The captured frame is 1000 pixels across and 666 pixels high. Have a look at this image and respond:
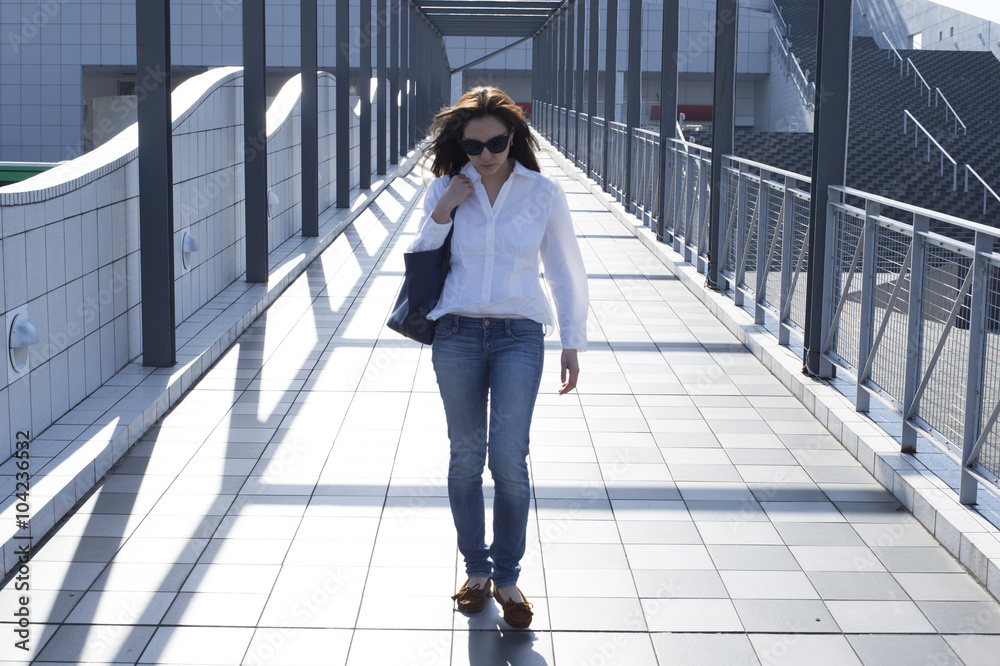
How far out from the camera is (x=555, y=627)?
2.98m

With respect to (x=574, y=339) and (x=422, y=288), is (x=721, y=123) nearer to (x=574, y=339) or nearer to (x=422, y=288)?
(x=574, y=339)

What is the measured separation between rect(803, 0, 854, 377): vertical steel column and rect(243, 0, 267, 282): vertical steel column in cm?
388

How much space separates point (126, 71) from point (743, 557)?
128 feet

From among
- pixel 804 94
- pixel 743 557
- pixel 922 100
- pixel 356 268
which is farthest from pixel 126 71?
pixel 743 557

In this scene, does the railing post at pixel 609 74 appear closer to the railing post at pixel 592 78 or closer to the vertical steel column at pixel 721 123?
the railing post at pixel 592 78

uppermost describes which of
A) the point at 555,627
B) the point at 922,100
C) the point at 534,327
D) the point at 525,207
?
the point at 922,100

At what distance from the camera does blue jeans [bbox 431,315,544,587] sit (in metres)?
2.86

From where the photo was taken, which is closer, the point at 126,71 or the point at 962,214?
the point at 962,214

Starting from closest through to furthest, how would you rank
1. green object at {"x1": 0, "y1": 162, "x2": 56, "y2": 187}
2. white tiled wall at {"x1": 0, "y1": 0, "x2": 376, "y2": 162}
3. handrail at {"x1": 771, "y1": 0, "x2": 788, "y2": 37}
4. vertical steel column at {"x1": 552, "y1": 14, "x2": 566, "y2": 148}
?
1. green object at {"x1": 0, "y1": 162, "x2": 56, "y2": 187}
2. vertical steel column at {"x1": 552, "y1": 14, "x2": 566, "y2": 148}
3. white tiled wall at {"x1": 0, "y1": 0, "x2": 376, "y2": 162}
4. handrail at {"x1": 771, "y1": 0, "x2": 788, "y2": 37}

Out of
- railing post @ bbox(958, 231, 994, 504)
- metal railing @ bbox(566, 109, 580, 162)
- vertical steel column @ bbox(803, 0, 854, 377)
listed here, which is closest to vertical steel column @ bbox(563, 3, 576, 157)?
metal railing @ bbox(566, 109, 580, 162)

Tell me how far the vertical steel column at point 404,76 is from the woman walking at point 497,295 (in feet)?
57.7

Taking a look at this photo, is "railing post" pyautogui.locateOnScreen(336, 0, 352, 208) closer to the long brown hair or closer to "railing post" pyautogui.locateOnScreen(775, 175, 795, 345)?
"railing post" pyautogui.locateOnScreen(775, 175, 795, 345)

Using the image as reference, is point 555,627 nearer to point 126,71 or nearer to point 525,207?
point 525,207

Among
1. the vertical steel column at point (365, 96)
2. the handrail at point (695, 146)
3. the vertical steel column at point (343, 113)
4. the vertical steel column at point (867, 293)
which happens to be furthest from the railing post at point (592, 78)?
the vertical steel column at point (867, 293)
